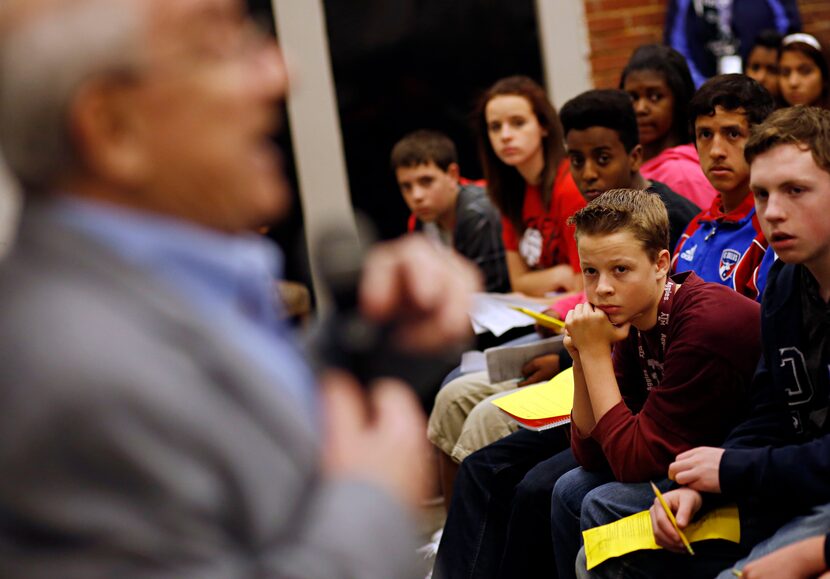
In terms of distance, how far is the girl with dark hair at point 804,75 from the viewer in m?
3.89

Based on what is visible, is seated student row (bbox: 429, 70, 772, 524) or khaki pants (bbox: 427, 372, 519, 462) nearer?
seated student row (bbox: 429, 70, 772, 524)

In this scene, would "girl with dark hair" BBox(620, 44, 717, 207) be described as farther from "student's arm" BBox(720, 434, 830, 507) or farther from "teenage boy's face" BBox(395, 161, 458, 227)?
"student's arm" BBox(720, 434, 830, 507)

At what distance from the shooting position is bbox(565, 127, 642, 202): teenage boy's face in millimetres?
3041

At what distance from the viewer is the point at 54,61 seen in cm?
70

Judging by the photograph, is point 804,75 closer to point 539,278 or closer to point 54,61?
point 539,278

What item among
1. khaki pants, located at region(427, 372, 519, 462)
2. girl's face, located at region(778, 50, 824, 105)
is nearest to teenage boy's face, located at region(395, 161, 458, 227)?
khaki pants, located at region(427, 372, 519, 462)

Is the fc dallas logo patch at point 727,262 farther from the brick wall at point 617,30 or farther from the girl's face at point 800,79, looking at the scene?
the brick wall at point 617,30

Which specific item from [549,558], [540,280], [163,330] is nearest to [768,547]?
[549,558]

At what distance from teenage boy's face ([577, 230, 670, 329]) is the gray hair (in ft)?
5.10

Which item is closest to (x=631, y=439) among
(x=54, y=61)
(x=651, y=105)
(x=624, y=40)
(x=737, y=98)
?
(x=737, y=98)

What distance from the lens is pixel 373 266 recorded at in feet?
2.69

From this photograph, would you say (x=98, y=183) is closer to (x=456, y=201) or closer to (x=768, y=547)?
(x=768, y=547)

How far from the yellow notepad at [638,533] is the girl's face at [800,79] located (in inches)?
98.2

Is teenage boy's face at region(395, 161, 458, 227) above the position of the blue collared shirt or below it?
above
